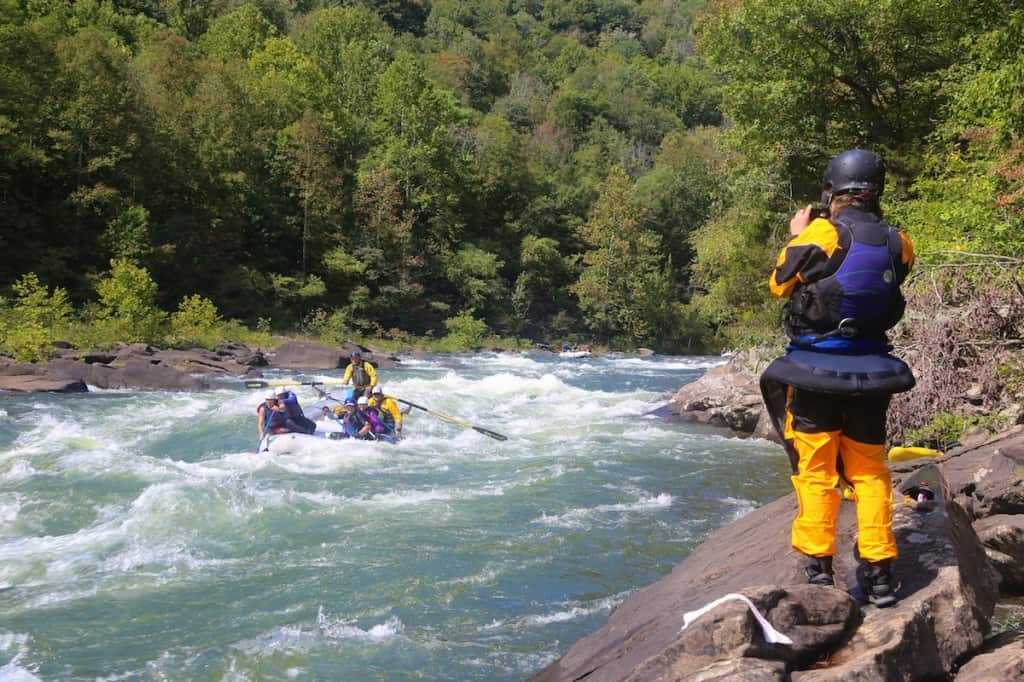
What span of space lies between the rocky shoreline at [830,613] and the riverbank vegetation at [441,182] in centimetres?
338

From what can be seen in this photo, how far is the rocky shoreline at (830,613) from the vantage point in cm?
267

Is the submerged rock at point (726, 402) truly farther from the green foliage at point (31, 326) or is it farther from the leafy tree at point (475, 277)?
the leafy tree at point (475, 277)

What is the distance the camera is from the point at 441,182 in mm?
43969

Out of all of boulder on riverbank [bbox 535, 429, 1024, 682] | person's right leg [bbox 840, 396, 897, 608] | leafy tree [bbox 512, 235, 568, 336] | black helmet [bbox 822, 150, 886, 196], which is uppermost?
black helmet [bbox 822, 150, 886, 196]

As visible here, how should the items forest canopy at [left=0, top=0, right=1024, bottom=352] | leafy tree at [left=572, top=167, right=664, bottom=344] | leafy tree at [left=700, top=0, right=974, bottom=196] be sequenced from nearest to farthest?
1. forest canopy at [left=0, top=0, right=1024, bottom=352]
2. leafy tree at [left=700, top=0, right=974, bottom=196]
3. leafy tree at [left=572, top=167, right=664, bottom=344]

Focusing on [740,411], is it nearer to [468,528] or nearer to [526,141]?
[468,528]

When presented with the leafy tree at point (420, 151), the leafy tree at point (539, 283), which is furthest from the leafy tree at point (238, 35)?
the leafy tree at point (539, 283)

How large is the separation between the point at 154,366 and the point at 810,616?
17.7m

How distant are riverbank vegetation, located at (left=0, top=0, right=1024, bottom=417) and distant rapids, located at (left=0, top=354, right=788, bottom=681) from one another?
2868mm

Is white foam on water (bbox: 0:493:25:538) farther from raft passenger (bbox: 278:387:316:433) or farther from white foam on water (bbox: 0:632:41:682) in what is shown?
raft passenger (bbox: 278:387:316:433)

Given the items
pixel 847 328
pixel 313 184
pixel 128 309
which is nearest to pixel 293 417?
pixel 847 328

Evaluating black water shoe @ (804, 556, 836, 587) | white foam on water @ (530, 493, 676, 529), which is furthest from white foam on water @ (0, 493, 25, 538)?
black water shoe @ (804, 556, 836, 587)

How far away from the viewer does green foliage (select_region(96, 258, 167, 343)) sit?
23266 mm

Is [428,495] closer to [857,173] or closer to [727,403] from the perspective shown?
[857,173]
